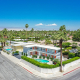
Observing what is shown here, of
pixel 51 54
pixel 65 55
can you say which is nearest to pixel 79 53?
pixel 65 55

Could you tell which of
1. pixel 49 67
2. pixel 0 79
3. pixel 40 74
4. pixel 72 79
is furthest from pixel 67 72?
pixel 0 79

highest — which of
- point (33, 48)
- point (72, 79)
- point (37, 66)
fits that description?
point (33, 48)

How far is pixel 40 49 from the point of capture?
4150cm

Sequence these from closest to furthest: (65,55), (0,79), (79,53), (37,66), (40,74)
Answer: (0,79) < (40,74) < (37,66) < (79,53) < (65,55)

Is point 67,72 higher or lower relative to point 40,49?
lower

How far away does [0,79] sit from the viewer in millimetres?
20750

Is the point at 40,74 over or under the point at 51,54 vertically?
under

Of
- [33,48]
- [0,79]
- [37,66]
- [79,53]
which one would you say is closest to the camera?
[0,79]

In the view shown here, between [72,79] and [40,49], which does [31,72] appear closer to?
[72,79]

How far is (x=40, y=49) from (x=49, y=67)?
18317mm

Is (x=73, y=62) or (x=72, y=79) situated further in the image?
(x=73, y=62)

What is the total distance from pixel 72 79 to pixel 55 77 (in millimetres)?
4085

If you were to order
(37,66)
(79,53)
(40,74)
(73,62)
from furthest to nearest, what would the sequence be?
(79,53)
(73,62)
(37,66)
(40,74)

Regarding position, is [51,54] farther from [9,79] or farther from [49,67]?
[9,79]
